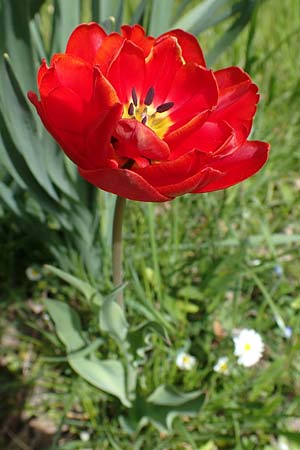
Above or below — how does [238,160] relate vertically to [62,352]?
above

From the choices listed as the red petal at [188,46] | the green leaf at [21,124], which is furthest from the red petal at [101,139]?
the green leaf at [21,124]

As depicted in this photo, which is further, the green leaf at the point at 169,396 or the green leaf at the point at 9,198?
the green leaf at the point at 9,198

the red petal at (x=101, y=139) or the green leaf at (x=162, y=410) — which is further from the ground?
the red petal at (x=101, y=139)

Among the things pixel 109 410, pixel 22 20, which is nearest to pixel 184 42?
pixel 22 20

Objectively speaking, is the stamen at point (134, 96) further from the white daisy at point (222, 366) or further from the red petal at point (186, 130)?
the white daisy at point (222, 366)

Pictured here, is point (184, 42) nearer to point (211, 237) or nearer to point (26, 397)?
point (211, 237)

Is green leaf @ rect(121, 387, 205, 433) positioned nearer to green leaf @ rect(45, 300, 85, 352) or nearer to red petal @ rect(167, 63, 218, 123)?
green leaf @ rect(45, 300, 85, 352)

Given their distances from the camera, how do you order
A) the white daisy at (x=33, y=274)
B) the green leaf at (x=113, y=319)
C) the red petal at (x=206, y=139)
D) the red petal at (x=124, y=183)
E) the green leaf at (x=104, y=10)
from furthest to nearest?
the white daisy at (x=33, y=274) → the green leaf at (x=104, y=10) → the green leaf at (x=113, y=319) → the red petal at (x=206, y=139) → the red petal at (x=124, y=183)

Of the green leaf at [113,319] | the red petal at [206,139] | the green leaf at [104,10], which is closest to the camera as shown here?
the red petal at [206,139]

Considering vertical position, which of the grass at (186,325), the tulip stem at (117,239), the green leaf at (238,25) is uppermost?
the green leaf at (238,25)

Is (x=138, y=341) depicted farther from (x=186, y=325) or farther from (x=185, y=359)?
(x=186, y=325)
